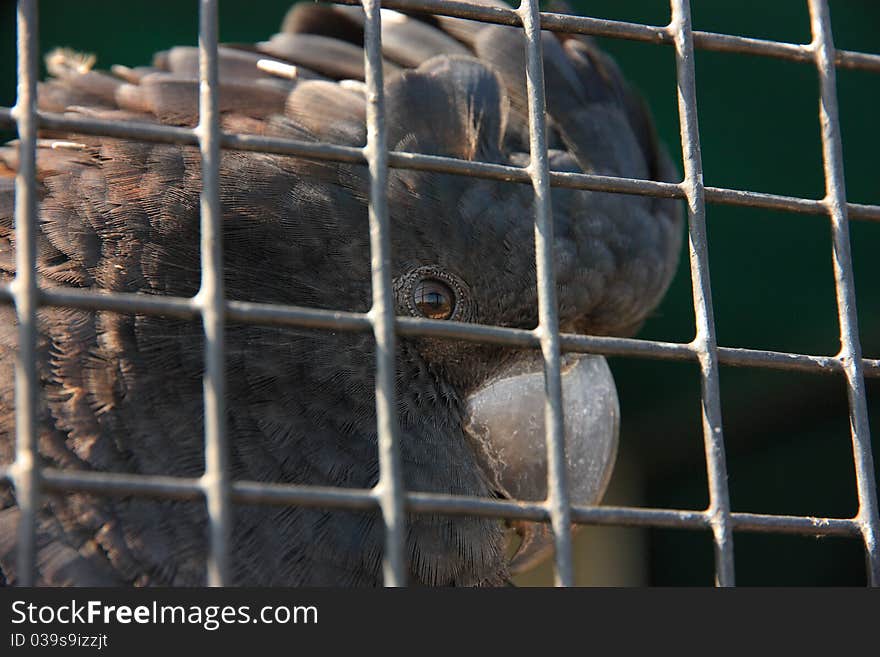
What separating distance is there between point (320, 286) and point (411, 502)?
0.67 metres

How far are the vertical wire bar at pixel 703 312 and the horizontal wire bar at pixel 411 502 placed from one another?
2 centimetres

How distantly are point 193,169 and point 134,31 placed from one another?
132cm

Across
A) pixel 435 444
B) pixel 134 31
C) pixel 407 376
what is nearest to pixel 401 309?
pixel 407 376

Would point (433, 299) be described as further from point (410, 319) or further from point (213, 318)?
point (213, 318)

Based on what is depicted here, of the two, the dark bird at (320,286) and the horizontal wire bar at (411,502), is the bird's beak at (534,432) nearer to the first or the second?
the dark bird at (320,286)

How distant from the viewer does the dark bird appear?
141cm

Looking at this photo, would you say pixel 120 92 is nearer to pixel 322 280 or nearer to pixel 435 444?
pixel 322 280

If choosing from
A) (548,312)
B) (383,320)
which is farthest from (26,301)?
(548,312)

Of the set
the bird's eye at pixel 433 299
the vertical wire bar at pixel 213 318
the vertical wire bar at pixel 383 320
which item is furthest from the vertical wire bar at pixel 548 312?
the bird's eye at pixel 433 299

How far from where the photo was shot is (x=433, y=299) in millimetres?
1680

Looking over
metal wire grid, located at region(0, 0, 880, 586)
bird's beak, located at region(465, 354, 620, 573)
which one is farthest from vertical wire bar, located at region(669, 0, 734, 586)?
bird's beak, located at region(465, 354, 620, 573)

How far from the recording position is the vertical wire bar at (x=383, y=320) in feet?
3.14

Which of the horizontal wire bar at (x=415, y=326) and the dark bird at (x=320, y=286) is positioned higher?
the dark bird at (x=320, y=286)

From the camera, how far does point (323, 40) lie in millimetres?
1824
